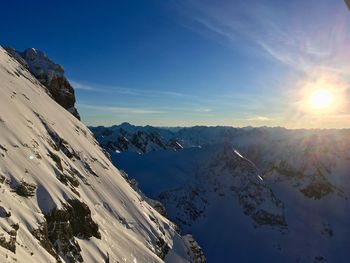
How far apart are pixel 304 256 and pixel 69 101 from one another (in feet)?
392

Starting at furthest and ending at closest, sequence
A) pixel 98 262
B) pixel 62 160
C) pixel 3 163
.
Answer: pixel 62 160 → pixel 98 262 → pixel 3 163

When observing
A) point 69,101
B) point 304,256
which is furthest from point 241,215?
point 69,101

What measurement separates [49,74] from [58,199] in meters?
52.9

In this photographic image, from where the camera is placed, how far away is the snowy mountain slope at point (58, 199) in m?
31.3

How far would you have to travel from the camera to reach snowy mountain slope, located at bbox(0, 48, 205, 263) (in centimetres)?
3130

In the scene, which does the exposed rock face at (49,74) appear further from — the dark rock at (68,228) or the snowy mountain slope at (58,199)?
the dark rock at (68,228)

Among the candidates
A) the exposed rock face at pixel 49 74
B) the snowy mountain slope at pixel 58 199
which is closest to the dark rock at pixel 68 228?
the snowy mountain slope at pixel 58 199

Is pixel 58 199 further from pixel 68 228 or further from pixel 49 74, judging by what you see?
pixel 49 74

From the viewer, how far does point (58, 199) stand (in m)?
37.1

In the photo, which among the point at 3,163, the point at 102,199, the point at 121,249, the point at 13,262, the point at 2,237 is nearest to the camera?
the point at 13,262

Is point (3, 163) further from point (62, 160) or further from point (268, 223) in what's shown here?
point (268, 223)

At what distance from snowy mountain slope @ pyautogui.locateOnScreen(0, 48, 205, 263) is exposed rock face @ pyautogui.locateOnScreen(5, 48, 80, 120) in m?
12.2

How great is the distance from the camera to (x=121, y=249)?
151 feet

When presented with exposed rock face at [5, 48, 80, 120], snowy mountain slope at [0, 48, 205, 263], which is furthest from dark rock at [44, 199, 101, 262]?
exposed rock face at [5, 48, 80, 120]
